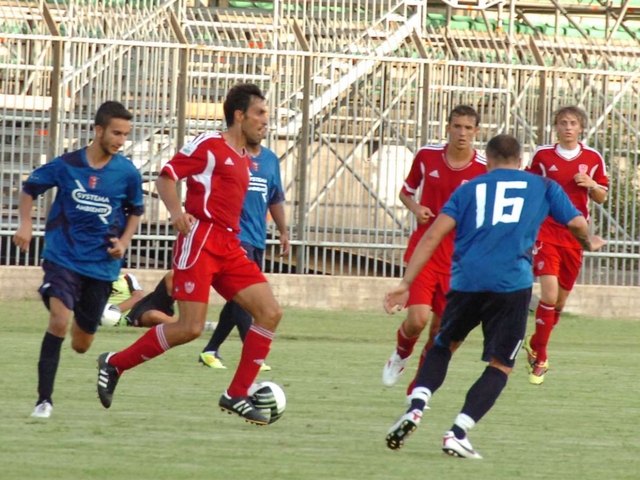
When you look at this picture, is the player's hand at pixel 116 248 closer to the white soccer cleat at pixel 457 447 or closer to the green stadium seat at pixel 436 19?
the white soccer cleat at pixel 457 447

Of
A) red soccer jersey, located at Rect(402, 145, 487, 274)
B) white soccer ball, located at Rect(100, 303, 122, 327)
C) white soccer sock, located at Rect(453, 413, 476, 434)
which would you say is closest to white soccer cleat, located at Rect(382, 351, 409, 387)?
red soccer jersey, located at Rect(402, 145, 487, 274)

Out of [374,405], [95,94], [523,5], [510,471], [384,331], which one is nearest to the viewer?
[510,471]

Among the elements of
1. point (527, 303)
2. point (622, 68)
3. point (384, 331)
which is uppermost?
point (622, 68)

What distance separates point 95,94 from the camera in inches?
701

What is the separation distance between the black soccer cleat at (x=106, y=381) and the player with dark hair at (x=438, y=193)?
85.7 inches

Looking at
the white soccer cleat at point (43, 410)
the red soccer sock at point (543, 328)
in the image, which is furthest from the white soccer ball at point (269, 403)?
the red soccer sock at point (543, 328)

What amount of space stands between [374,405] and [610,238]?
1033cm

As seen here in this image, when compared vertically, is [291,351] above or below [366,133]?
below

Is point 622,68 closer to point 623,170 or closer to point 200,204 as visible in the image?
point 623,170

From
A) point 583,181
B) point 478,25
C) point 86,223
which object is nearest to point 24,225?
point 86,223

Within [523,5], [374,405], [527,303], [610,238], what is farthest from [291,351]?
[523,5]

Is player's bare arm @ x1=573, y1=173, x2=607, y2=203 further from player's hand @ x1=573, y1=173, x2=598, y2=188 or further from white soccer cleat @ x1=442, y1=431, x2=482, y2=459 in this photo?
white soccer cleat @ x1=442, y1=431, x2=482, y2=459

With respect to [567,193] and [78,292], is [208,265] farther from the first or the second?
[567,193]

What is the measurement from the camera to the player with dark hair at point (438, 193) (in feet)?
31.9
